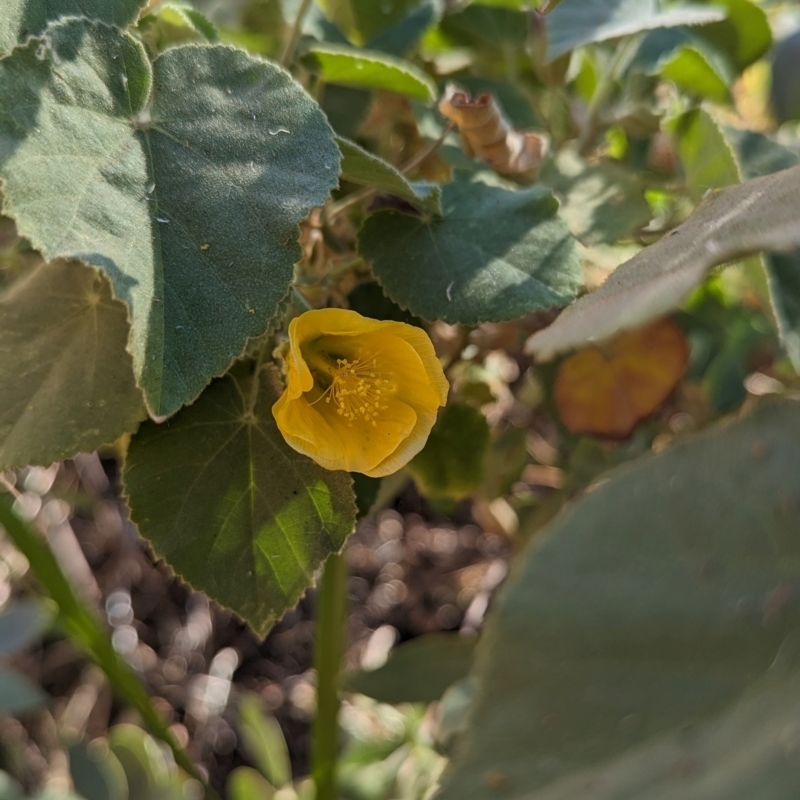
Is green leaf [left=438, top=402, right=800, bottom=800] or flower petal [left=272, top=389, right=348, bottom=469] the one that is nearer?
green leaf [left=438, top=402, right=800, bottom=800]

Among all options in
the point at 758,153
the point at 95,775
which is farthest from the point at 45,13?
the point at 95,775

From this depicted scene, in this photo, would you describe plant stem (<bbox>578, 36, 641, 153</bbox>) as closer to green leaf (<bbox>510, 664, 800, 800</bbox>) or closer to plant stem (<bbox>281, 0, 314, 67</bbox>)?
plant stem (<bbox>281, 0, 314, 67</bbox>)

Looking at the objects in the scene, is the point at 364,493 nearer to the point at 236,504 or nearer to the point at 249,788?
the point at 236,504

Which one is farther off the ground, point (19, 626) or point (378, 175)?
point (378, 175)

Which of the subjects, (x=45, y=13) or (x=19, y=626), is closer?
(x=45, y=13)

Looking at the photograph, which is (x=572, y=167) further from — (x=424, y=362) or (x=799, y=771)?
(x=799, y=771)

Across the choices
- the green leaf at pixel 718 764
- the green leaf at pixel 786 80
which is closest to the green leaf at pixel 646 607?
the green leaf at pixel 718 764

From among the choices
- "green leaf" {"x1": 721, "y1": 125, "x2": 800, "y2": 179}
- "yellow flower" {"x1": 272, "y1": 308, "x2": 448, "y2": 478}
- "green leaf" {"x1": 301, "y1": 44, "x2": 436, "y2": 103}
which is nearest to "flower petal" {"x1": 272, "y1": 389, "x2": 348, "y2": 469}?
"yellow flower" {"x1": 272, "y1": 308, "x2": 448, "y2": 478}

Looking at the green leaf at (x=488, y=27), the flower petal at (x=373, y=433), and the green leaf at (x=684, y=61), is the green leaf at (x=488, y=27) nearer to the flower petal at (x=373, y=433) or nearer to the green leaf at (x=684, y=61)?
the green leaf at (x=684, y=61)
